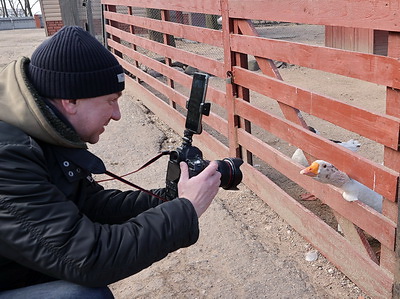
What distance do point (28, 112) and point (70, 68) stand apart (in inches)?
7.3

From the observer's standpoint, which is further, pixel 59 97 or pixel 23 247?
pixel 59 97


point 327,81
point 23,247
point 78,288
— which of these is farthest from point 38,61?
point 327,81

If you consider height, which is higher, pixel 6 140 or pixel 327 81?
pixel 6 140

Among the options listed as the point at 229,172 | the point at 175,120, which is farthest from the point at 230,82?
the point at 229,172

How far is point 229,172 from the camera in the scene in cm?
197

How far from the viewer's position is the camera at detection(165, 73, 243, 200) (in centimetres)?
188

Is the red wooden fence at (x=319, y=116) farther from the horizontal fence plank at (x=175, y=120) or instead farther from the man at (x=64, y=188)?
the man at (x=64, y=188)

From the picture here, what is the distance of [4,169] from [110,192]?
2.55ft

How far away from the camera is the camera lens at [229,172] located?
1.95 meters

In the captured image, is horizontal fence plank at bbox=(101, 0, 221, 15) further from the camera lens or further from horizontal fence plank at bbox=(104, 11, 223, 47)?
the camera lens

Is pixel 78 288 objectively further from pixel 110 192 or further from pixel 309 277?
pixel 309 277

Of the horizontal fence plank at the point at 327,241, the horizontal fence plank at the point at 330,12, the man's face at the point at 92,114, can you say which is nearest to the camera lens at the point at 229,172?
the man's face at the point at 92,114

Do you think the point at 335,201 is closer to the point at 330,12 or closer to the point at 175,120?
the point at 330,12

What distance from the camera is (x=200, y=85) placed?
2.00 m
